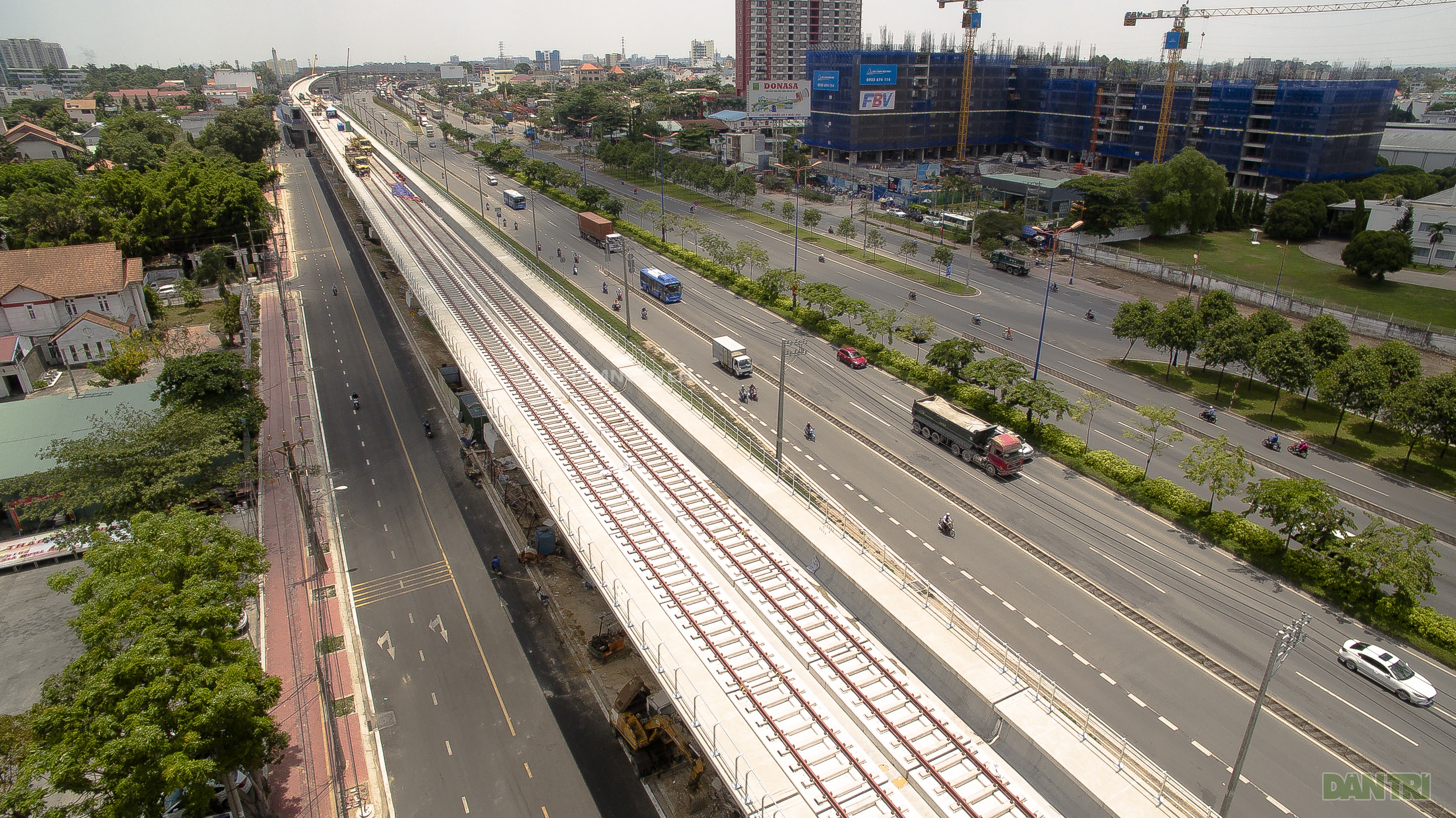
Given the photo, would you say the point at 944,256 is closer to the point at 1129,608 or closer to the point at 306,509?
the point at 1129,608

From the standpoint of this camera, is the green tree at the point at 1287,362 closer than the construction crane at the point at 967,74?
Yes

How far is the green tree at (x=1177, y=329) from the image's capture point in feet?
160

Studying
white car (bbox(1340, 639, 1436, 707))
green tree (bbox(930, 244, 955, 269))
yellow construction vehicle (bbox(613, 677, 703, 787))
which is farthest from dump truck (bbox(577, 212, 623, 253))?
white car (bbox(1340, 639, 1436, 707))

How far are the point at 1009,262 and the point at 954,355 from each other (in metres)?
33.6

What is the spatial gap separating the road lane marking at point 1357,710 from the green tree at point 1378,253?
6208cm

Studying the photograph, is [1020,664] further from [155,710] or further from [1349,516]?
[155,710]

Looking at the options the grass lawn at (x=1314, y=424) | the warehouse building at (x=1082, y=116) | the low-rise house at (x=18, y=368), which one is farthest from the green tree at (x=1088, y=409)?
the warehouse building at (x=1082, y=116)

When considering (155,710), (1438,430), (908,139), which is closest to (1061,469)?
(1438,430)

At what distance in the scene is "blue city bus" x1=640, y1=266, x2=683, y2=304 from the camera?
6831 cm

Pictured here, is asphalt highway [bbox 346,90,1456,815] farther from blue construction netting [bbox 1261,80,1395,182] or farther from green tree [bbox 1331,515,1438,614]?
blue construction netting [bbox 1261,80,1395,182]

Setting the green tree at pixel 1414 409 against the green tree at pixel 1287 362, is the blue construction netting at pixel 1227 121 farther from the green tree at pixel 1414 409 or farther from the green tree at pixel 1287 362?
the green tree at pixel 1414 409

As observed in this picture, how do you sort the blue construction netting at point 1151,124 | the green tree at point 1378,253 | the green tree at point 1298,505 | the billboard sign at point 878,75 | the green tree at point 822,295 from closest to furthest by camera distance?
the green tree at point 1298,505 → the green tree at point 822,295 → the green tree at point 1378,253 → the blue construction netting at point 1151,124 → the billboard sign at point 878,75

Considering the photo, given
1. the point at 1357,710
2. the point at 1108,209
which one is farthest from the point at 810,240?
the point at 1357,710

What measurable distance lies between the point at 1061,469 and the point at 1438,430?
59.5 ft
